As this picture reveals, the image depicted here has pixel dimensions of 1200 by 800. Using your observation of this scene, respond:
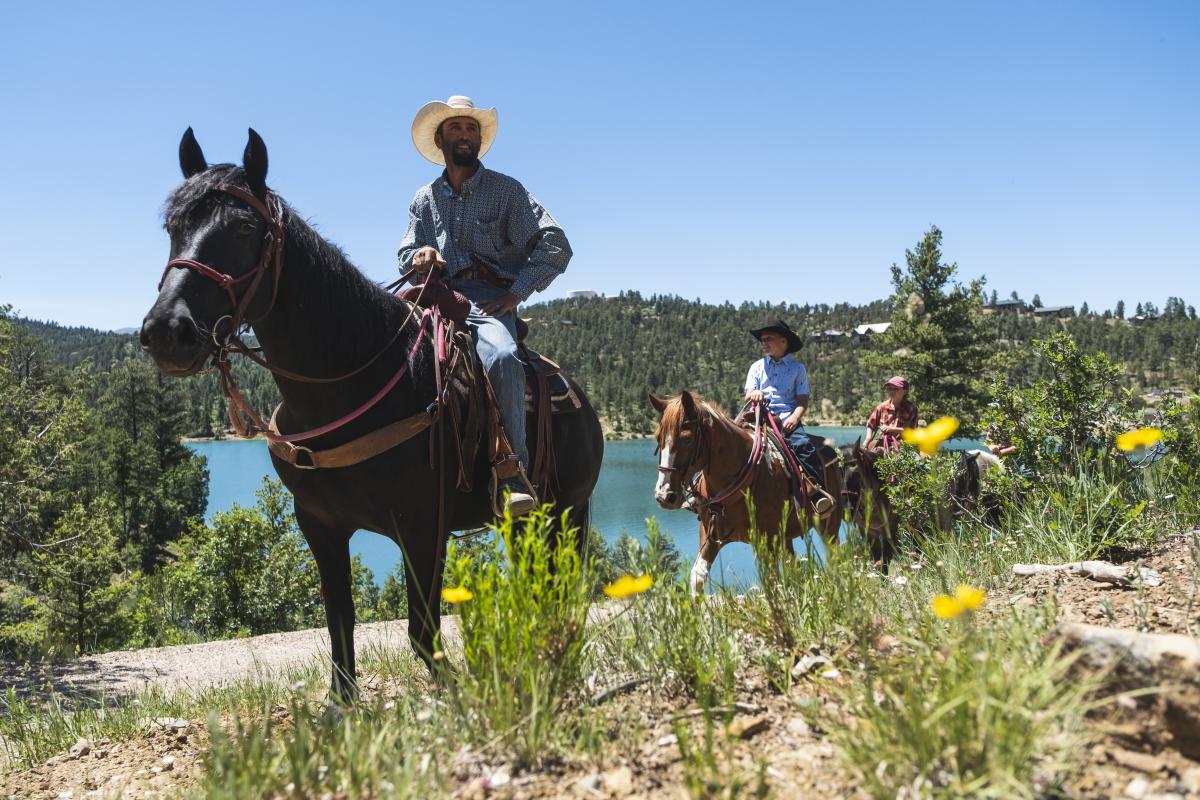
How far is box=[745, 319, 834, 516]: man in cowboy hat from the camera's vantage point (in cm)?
835

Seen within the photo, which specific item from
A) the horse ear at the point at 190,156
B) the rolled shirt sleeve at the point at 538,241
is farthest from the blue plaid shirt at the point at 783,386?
the horse ear at the point at 190,156

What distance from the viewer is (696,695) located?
8.70 ft

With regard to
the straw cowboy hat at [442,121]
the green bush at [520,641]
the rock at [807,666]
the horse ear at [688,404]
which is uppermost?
the straw cowboy hat at [442,121]

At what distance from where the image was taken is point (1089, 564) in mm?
3646

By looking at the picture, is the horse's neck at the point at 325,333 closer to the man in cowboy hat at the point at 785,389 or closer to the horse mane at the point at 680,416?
the horse mane at the point at 680,416

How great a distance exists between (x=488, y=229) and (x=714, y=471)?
3.50m

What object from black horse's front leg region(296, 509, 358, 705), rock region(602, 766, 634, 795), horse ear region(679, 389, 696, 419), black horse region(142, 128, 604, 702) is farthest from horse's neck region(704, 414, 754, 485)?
rock region(602, 766, 634, 795)

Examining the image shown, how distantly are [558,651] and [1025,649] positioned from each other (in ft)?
4.95

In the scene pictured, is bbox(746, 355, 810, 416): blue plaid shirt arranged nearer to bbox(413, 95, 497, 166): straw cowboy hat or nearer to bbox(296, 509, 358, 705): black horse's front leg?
bbox(413, 95, 497, 166): straw cowboy hat

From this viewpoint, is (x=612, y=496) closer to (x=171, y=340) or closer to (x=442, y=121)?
(x=442, y=121)

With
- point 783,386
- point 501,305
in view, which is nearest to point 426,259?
point 501,305

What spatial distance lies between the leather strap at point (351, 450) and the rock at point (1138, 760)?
3289 millimetres

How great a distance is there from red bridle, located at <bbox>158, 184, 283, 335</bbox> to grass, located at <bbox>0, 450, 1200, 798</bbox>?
168cm

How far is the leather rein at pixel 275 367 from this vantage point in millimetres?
3457
